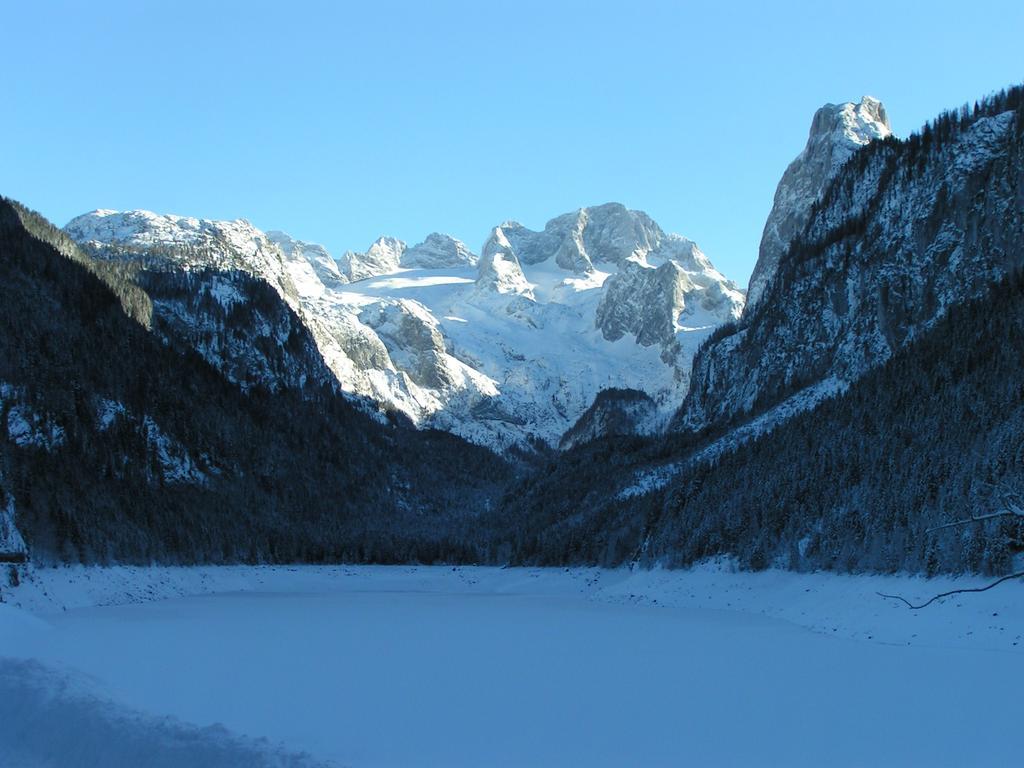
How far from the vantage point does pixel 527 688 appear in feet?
91.0

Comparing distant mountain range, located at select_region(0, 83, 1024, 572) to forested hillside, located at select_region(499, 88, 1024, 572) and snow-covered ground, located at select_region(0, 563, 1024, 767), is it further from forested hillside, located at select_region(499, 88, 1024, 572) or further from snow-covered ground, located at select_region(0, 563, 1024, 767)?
snow-covered ground, located at select_region(0, 563, 1024, 767)

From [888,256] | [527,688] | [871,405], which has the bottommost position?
[527,688]

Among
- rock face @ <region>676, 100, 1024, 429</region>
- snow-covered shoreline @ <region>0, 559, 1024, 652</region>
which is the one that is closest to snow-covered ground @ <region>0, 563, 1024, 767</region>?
snow-covered shoreline @ <region>0, 559, 1024, 652</region>

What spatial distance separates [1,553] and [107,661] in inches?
1432

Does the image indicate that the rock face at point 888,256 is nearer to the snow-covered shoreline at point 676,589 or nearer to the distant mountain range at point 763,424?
the distant mountain range at point 763,424

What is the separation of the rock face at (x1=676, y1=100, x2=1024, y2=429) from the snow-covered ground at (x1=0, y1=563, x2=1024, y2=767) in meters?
91.6

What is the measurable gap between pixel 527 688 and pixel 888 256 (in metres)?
138

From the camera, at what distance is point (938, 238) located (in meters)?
135

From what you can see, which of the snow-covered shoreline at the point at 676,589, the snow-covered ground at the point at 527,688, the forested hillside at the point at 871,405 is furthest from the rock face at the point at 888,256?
the snow-covered ground at the point at 527,688

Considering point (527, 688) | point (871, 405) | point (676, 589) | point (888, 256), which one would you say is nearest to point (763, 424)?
point (888, 256)

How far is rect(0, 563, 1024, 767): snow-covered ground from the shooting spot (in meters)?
19.8

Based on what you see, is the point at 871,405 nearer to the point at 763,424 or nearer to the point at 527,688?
the point at 763,424

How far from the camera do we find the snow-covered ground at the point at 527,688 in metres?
19.8

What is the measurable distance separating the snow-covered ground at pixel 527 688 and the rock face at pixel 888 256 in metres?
91.6
